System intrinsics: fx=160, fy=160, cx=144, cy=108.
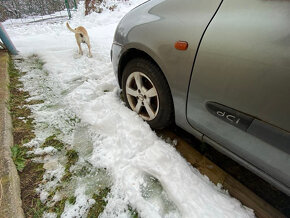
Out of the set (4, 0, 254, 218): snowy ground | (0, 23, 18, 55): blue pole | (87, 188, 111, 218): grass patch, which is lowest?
(87, 188, 111, 218): grass patch

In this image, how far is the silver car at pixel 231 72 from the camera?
80 centimetres

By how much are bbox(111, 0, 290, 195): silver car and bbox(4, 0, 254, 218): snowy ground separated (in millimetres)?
389

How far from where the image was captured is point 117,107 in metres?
2.14

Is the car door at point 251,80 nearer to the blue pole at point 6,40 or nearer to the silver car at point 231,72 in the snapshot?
the silver car at point 231,72

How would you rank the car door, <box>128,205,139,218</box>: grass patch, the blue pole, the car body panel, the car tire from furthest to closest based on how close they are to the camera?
the blue pole, the car tire, <box>128,205,139,218</box>: grass patch, the car body panel, the car door

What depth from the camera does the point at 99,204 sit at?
1267 millimetres

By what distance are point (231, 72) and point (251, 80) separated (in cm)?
11

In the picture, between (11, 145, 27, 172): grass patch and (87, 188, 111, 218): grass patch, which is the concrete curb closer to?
(11, 145, 27, 172): grass patch

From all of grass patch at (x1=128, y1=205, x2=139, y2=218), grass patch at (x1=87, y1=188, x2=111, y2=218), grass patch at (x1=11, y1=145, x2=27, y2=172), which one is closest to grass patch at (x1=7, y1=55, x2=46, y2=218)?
grass patch at (x1=11, y1=145, x2=27, y2=172)

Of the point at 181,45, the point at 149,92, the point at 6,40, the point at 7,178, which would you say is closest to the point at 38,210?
the point at 7,178

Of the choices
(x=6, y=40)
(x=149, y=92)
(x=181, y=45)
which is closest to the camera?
(x=181, y=45)

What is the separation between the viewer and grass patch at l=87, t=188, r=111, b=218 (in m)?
1.22

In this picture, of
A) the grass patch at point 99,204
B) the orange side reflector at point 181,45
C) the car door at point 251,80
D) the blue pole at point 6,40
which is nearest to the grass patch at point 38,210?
the grass patch at point 99,204

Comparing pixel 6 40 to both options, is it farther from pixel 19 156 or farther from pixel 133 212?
pixel 133 212
